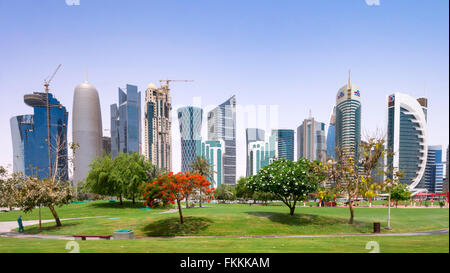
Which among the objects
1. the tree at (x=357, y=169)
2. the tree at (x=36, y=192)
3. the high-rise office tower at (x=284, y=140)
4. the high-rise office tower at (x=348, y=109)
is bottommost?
the tree at (x=36, y=192)

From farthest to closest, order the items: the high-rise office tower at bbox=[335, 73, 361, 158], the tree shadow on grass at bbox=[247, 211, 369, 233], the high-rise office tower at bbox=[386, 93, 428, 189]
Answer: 1. the tree shadow on grass at bbox=[247, 211, 369, 233]
2. the high-rise office tower at bbox=[386, 93, 428, 189]
3. the high-rise office tower at bbox=[335, 73, 361, 158]

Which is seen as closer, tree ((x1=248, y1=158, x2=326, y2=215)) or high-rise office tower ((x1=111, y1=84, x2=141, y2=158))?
high-rise office tower ((x1=111, y1=84, x2=141, y2=158))

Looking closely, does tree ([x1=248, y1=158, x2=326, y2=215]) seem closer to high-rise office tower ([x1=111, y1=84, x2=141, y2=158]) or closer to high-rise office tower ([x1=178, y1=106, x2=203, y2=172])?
high-rise office tower ([x1=178, y1=106, x2=203, y2=172])

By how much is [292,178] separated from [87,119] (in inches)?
481

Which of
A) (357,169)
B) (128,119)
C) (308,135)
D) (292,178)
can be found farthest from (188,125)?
(357,169)

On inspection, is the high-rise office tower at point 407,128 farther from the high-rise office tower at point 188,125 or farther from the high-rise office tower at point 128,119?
the high-rise office tower at point 128,119

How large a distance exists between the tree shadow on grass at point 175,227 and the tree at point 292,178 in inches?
192

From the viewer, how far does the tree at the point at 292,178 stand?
14.2 m

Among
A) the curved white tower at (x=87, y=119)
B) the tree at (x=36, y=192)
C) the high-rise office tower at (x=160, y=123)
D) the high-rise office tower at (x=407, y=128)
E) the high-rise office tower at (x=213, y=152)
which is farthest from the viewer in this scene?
the high-rise office tower at (x=213, y=152)

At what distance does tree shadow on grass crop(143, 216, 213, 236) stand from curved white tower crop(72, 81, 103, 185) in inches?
258

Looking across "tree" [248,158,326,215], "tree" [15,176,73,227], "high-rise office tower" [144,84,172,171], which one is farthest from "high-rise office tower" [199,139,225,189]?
"tree" [15,176,73,227]

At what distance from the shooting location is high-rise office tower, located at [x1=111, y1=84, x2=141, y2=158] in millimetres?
5875

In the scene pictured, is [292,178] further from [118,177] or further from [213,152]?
[118,177]

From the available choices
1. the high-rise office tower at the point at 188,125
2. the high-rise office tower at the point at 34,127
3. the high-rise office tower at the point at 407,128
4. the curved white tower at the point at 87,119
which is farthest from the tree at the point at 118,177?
the high-rise office tower at the point at 407,128
